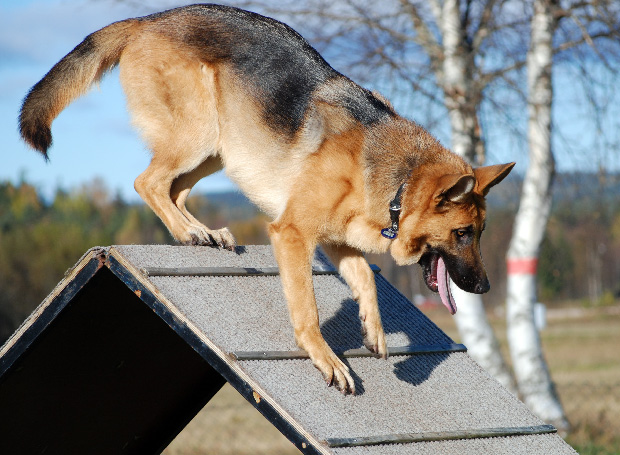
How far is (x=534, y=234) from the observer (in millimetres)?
7395

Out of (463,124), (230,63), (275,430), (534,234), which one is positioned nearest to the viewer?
(230,63)

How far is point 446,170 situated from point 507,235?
1502cm

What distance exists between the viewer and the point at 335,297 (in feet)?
13.4

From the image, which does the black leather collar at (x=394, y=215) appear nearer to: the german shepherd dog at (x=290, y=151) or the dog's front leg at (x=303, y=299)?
the german shepherd dog at (x=290, y=151)

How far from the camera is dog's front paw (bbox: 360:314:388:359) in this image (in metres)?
3.54

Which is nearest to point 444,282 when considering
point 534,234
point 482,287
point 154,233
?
point 482,287

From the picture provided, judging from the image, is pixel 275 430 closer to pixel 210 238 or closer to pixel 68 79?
pixel 210 238

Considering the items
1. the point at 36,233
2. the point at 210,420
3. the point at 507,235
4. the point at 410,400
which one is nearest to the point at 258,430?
the point at 210,420

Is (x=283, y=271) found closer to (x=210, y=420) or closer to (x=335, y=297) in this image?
(x=335, y=297)

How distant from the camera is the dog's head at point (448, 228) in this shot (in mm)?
3391

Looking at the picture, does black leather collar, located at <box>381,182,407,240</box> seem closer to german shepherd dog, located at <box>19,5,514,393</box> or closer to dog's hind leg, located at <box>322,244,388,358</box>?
german shepherd dog, located at <box>19,5,514,393</box>

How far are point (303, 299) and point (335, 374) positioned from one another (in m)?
0.39

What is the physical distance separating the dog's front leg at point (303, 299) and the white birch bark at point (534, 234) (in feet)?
14.0

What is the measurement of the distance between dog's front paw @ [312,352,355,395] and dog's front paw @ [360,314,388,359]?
1.23ft
